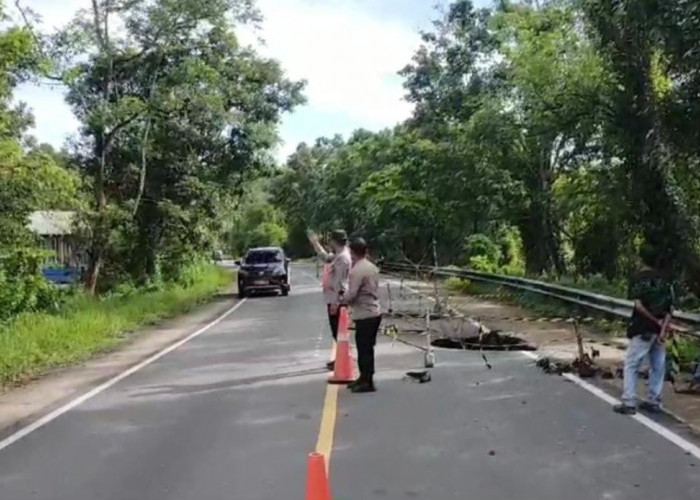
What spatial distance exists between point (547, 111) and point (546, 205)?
242 inches

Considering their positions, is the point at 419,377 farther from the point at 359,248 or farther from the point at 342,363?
the point at 359,248

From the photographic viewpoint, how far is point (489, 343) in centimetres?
1581

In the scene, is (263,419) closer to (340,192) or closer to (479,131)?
(479,131)

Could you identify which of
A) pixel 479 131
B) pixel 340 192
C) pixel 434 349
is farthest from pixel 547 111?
pixel 340 192

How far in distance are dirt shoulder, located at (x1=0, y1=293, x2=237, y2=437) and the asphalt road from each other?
48 centimetres

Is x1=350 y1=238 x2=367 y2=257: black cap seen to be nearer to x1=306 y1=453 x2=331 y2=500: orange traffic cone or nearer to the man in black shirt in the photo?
the man in black shirt

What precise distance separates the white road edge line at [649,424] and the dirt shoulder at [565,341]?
19 centimetres

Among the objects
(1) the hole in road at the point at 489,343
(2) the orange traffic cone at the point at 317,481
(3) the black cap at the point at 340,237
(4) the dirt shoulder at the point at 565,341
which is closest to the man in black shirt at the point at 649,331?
(4) the dirt shoulder at the point at 565,341

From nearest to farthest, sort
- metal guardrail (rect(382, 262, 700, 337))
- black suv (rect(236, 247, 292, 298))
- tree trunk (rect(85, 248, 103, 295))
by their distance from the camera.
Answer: metal guardrail (rect(382, 262, 700, 337)) → tree trunk (rect(85, 248, 103, 295)) → black suv (rect(236, 247, 292, 298))

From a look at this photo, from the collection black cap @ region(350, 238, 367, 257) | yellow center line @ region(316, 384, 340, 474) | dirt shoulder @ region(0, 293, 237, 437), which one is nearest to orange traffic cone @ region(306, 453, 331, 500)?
yellow center line @ region(316, 384, 340, 474)

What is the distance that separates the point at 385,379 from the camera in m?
12.0

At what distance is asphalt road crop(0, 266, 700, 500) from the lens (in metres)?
6.66

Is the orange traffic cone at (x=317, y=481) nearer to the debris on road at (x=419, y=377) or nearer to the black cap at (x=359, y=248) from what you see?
the black cap at (x=359, y=248)

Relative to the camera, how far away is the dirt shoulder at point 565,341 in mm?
9719
